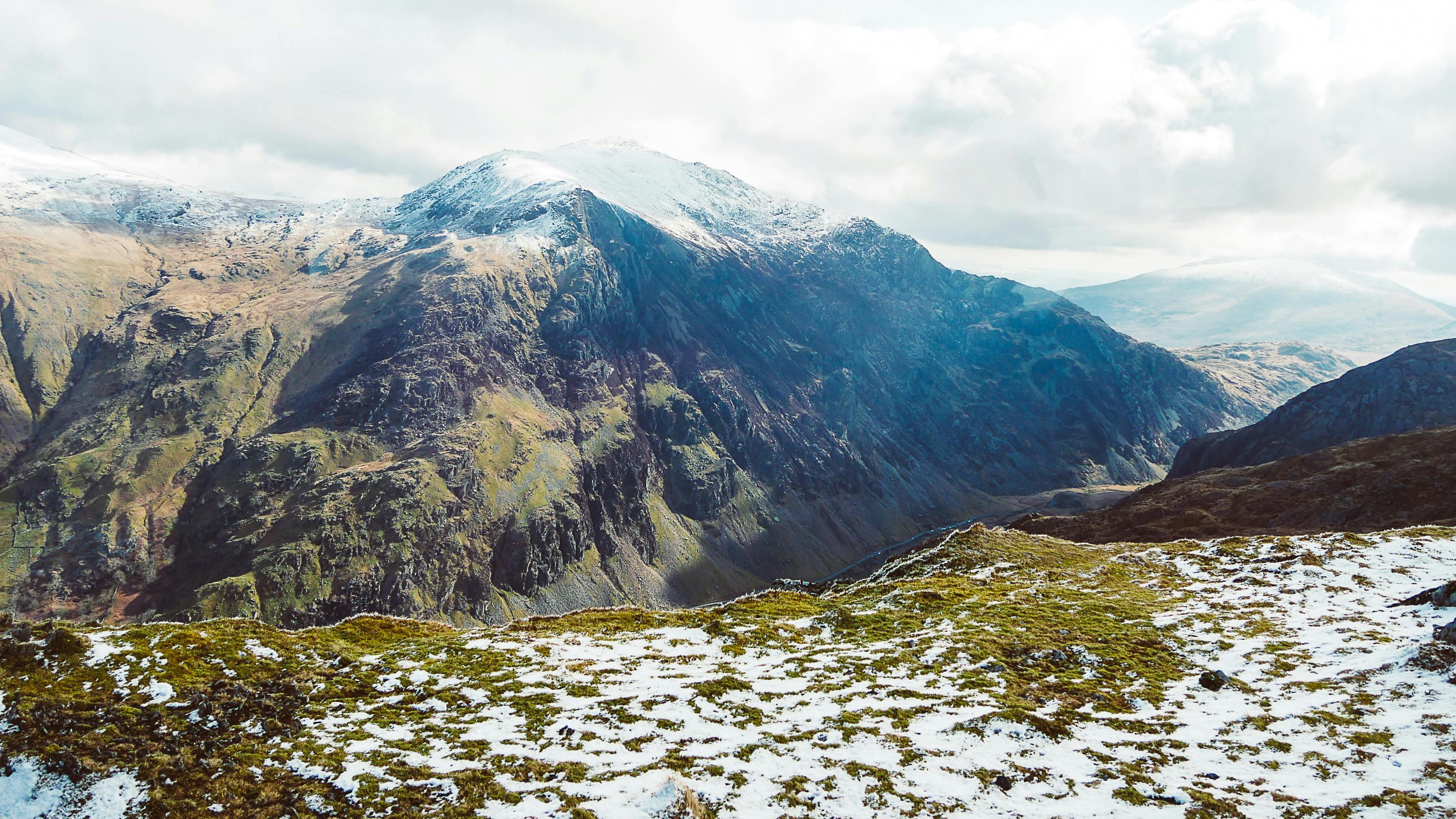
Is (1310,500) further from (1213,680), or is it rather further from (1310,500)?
(1213,680)

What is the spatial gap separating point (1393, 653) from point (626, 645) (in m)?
35.4

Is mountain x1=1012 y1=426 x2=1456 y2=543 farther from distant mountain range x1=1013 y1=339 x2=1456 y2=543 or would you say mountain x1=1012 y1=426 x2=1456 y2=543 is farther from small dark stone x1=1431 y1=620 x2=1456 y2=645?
small dark stone x1=1431 y1=620 x2=1456 y2=645

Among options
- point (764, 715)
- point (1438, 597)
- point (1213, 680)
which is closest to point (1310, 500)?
point (1438, 597)

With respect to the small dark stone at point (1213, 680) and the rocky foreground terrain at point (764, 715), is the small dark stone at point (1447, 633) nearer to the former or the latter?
the rocky foreground terrain at point (764, 715)

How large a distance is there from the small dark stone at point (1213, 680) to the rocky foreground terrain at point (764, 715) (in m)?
0.10

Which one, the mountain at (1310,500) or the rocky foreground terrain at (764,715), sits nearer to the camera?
the rocky foreground terrain at (764,715)

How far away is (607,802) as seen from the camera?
17.9 m

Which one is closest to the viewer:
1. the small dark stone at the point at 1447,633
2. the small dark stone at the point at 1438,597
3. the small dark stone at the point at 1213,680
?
the small dark stone at the point at 1447,633

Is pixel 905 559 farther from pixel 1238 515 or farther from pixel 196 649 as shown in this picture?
pixel 1238 515

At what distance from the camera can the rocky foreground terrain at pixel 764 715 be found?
18.4 metres

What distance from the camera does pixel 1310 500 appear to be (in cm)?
8825

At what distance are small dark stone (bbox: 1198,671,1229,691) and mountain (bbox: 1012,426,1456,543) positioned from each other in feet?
196

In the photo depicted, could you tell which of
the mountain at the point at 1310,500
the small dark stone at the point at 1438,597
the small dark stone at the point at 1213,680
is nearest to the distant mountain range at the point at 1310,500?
the mountain at the point at 1310,500

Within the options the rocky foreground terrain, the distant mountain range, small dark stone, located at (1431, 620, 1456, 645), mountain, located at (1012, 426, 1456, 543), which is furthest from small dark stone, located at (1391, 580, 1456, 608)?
the distant mountain range
